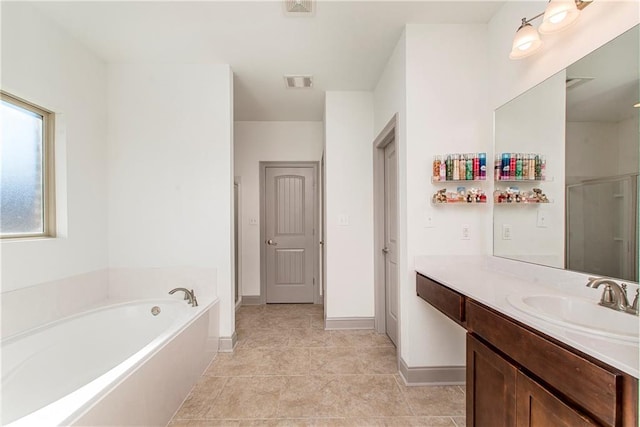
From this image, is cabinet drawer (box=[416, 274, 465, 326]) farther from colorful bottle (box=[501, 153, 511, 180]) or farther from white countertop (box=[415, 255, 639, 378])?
colorful bottle (box=[501, 153, 511, 180])

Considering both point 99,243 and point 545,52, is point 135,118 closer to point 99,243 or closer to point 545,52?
point 99,243

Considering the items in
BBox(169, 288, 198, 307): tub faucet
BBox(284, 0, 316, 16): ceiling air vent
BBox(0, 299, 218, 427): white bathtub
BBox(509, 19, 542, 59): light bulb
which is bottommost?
BBox(0, 299, 218, 427): white bathtub

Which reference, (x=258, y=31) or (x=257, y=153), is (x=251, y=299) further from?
(x=258, y=31)

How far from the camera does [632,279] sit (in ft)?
3.60

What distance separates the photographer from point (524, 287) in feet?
4.60

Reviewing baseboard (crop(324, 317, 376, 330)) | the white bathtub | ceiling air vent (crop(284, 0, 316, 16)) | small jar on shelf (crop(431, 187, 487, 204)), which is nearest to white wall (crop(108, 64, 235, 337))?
the white bathtub

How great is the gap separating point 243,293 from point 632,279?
3724 mm

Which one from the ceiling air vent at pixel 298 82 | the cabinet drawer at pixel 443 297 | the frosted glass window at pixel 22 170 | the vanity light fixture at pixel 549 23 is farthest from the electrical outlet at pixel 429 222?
the frosted glass window at pixel 22 170

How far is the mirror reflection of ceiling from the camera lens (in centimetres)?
110

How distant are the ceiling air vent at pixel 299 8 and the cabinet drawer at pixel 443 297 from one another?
1.89m

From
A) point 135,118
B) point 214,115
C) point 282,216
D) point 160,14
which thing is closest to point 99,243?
point 135,118

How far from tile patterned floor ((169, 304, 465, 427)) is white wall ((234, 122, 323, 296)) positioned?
1246mm

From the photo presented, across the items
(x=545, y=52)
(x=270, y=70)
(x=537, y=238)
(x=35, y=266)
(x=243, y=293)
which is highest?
(x=270, y=70)

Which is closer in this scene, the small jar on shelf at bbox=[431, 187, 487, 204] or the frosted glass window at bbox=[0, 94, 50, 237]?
Result: the frosted glass window at bbox=[0, 94, 50, 237]
